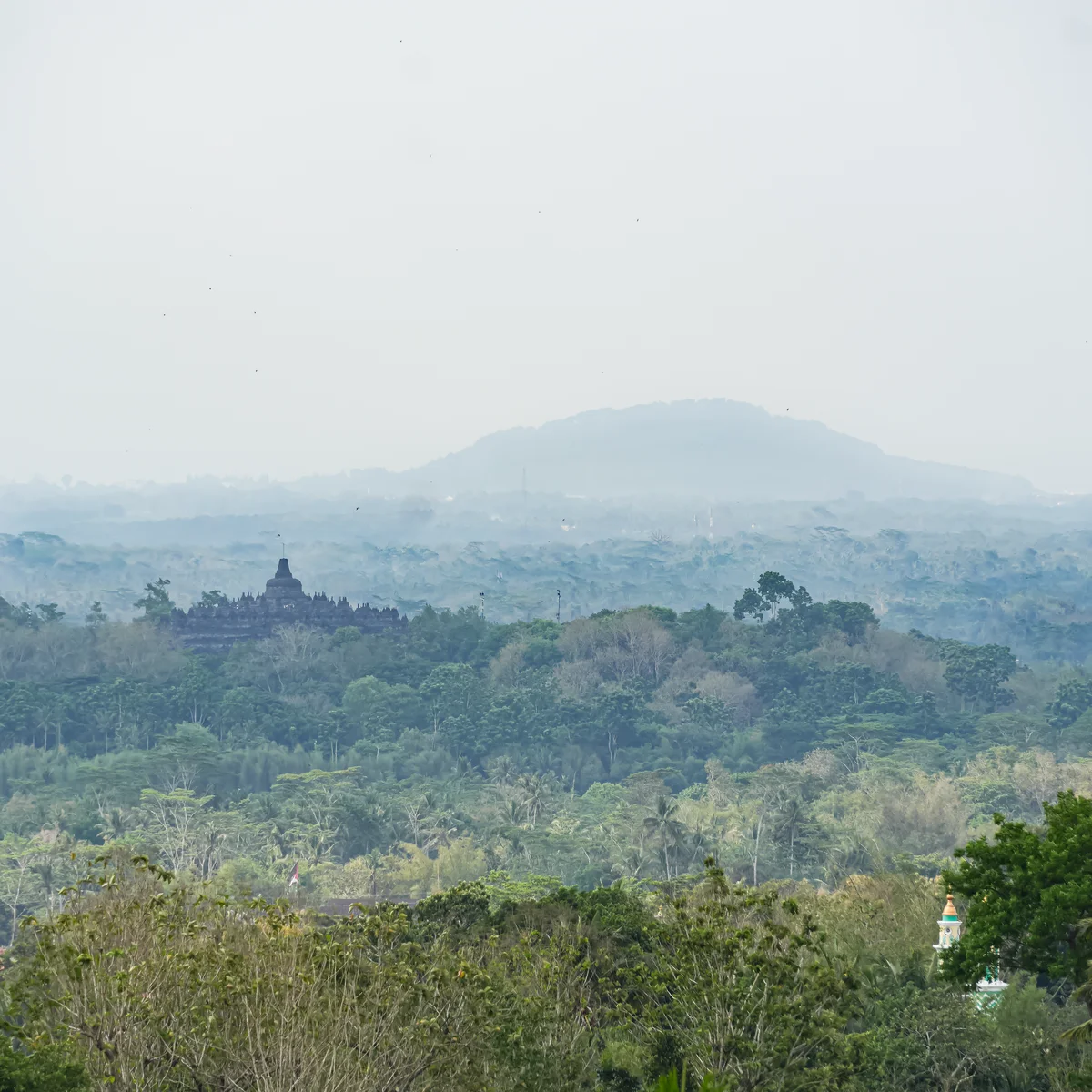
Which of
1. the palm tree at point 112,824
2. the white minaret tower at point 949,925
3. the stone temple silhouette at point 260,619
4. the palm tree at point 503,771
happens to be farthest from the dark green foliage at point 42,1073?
the stone temple silhouette at point 260,619

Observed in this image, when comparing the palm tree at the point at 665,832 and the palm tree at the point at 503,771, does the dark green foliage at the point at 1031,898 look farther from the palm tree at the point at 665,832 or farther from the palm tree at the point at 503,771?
the palm tree at the point at 503,771

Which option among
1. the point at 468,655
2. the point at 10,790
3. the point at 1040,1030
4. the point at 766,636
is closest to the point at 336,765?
the point at 10,790

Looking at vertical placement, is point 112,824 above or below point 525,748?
above

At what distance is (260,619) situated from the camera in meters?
180

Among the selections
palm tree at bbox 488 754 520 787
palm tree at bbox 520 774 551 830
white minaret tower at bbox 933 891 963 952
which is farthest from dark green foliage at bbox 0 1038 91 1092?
palm tree at bbox 488 754 520 787

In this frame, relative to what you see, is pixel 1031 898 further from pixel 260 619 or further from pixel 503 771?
pixel 260 619

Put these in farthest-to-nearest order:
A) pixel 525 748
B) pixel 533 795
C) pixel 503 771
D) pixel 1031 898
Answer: pixel 525 748
pixel 503 771
pixel 533 795
pixel 1031 898

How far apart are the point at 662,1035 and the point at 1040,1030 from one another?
9.10 metres

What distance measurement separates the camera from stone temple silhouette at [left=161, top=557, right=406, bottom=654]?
586 ft

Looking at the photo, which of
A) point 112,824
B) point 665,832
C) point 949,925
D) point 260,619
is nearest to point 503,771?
point 112,824

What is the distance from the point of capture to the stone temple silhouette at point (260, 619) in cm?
17875

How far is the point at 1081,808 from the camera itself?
117 ft

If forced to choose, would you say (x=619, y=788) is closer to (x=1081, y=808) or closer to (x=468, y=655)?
(x=468, y=655)

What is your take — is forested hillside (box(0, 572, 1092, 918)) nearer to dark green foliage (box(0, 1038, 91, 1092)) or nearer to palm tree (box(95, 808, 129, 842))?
palm tree (box(95, 808, 129, 842))
